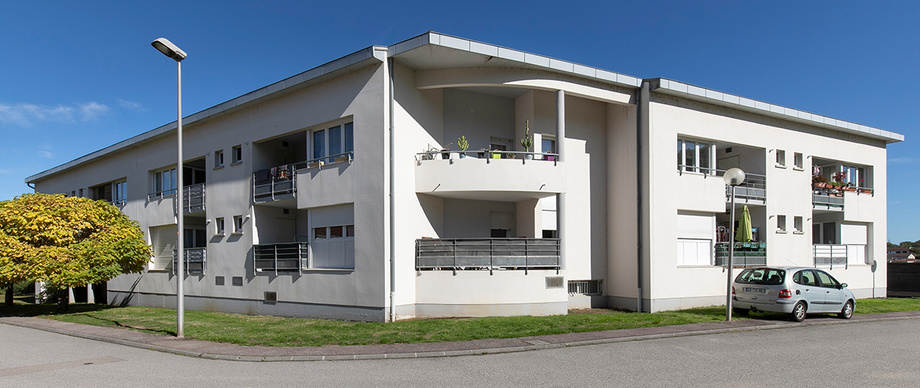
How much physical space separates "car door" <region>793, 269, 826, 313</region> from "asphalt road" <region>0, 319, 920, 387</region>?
3163 millimetres

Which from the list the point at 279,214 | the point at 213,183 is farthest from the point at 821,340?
the point at 213,183

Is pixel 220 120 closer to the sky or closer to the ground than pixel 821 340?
closer to the sky

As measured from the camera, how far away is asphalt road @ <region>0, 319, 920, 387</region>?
8.38 meters

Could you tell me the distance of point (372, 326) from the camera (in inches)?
566

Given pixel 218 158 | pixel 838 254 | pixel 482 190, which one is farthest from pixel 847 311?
pixel 218 158

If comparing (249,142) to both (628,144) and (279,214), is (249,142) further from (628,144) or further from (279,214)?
(628,144)

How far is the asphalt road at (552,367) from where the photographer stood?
8375mm

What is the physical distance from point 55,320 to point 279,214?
24.5 ft

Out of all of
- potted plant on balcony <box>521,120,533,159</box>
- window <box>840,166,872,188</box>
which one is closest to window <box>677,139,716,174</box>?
potted plant on balcony <box>521,120,533,159</box>

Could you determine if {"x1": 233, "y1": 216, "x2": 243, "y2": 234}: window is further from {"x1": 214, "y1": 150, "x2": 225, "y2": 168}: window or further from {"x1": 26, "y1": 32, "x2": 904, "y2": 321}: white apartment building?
{"x1": 214, "y1": 150, "x2": 225, "y2": 168}: window

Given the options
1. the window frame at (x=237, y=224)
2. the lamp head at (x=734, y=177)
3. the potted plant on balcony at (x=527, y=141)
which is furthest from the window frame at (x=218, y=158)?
the lamp head at (x=734, y=177)

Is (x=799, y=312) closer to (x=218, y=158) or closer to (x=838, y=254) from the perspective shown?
(x=838, y=254)

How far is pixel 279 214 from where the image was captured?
2019 centimetres

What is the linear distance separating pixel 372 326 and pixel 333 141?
19.7ft
